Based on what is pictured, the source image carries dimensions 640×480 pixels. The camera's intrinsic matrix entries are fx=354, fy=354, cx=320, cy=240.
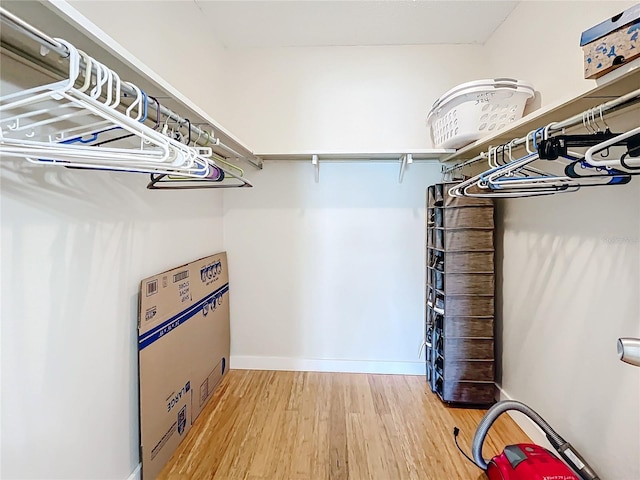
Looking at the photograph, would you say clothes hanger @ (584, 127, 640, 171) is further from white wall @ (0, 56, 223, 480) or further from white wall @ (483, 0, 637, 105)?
white wall @ (0, 56, 223, 480)

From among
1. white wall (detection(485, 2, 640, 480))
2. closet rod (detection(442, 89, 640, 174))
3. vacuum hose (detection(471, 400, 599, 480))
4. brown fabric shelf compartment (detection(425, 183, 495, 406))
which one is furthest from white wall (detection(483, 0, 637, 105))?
vacuum hose (detection(471, 400, 599, 480))

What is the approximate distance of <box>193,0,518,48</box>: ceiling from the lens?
2.11 meters

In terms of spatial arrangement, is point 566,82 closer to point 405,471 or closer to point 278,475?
point 405,471

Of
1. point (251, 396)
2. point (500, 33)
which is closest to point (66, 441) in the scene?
point (251, 396)

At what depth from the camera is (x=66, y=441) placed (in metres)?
1.18

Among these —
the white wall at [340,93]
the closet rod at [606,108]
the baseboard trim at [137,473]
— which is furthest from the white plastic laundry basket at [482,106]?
the baseboard trim at [137,473]

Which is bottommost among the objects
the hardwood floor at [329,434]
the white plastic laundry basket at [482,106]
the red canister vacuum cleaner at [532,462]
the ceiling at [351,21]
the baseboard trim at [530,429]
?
the hardwood floor at [329,434]

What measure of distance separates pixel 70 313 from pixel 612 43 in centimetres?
181

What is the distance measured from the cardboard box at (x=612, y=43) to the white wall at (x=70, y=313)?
1.60 m

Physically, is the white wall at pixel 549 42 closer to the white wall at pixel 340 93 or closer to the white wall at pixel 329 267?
the white wall at pixel 340 93

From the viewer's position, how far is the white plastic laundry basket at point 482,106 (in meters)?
1.79

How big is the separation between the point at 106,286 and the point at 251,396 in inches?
53.6

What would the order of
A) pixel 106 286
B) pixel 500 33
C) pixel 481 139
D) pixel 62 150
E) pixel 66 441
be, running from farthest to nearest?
1. pixel 500 33
2. pixel 481 139
3. pixel 106 286
4. pixel 66 441
5. pixel 62 150

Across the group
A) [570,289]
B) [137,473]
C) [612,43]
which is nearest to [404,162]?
[570,289]
